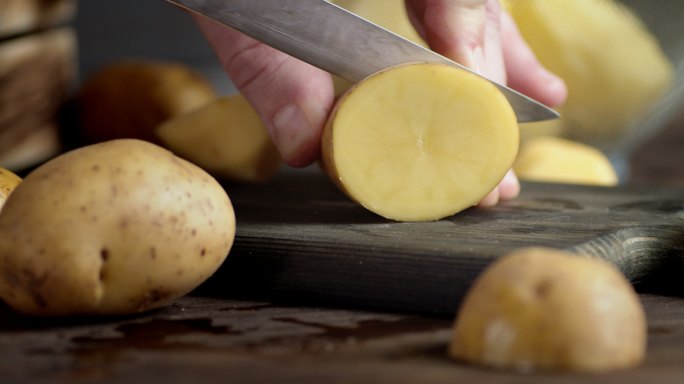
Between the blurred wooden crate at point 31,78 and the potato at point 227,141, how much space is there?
1.49 feet

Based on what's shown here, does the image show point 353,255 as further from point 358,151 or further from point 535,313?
point 535,313

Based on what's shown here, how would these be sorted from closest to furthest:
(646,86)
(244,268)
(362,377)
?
(362,377)
(244,268)
(646,86)

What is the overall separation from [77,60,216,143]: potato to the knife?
Result: 839 mm

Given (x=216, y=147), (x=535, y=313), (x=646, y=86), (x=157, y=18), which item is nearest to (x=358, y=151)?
(x=535, y=313)

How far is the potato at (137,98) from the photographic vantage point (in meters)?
2.06

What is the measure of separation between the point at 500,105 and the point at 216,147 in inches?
26.4

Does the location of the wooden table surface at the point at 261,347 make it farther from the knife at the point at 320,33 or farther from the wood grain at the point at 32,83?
the wood grain at the point at 32,83

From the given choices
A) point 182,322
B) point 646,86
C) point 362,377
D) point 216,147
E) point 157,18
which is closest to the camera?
point 362,377

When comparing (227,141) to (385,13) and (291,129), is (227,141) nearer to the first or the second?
(291,129)

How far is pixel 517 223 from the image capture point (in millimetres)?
1192

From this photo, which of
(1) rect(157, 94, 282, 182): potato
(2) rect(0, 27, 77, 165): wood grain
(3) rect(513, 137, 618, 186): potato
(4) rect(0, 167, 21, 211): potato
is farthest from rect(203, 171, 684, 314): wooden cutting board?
(2) rect(0, 27, 77, 165): wood grain

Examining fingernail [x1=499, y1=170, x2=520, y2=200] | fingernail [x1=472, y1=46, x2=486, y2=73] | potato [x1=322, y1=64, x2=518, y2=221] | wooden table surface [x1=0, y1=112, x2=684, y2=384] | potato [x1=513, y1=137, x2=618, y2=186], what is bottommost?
potato [x1=513, y1=137, x2=618, y2=186]

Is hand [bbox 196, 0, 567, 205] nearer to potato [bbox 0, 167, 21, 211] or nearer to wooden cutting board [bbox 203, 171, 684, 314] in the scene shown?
wooden cutting board [bbox 203, 171, 684, 314]

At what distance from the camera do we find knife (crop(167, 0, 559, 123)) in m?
1.18
